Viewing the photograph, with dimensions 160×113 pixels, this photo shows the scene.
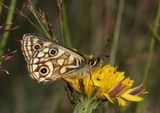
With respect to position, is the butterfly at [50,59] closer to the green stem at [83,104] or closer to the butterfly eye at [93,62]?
the butterfly eye at [93,62]

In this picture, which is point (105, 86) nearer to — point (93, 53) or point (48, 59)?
point (48, 59)

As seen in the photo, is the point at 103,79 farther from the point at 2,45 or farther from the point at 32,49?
the point at 2,45

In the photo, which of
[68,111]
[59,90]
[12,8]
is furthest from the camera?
[68,111]

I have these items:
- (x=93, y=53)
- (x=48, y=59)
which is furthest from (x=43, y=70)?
(x=93, y=53)

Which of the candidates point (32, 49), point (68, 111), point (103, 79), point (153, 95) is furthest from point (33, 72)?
point (153, 95)

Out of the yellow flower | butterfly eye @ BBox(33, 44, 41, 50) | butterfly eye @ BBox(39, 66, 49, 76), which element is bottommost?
the yellow flower

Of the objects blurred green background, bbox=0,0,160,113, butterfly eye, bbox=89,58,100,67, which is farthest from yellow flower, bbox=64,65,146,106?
blurred green background, bbox=0,0,160,113

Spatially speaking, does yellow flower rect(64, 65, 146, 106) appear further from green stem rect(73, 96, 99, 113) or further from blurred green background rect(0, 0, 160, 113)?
blurred green background rect(0, 0, 160, 113)
